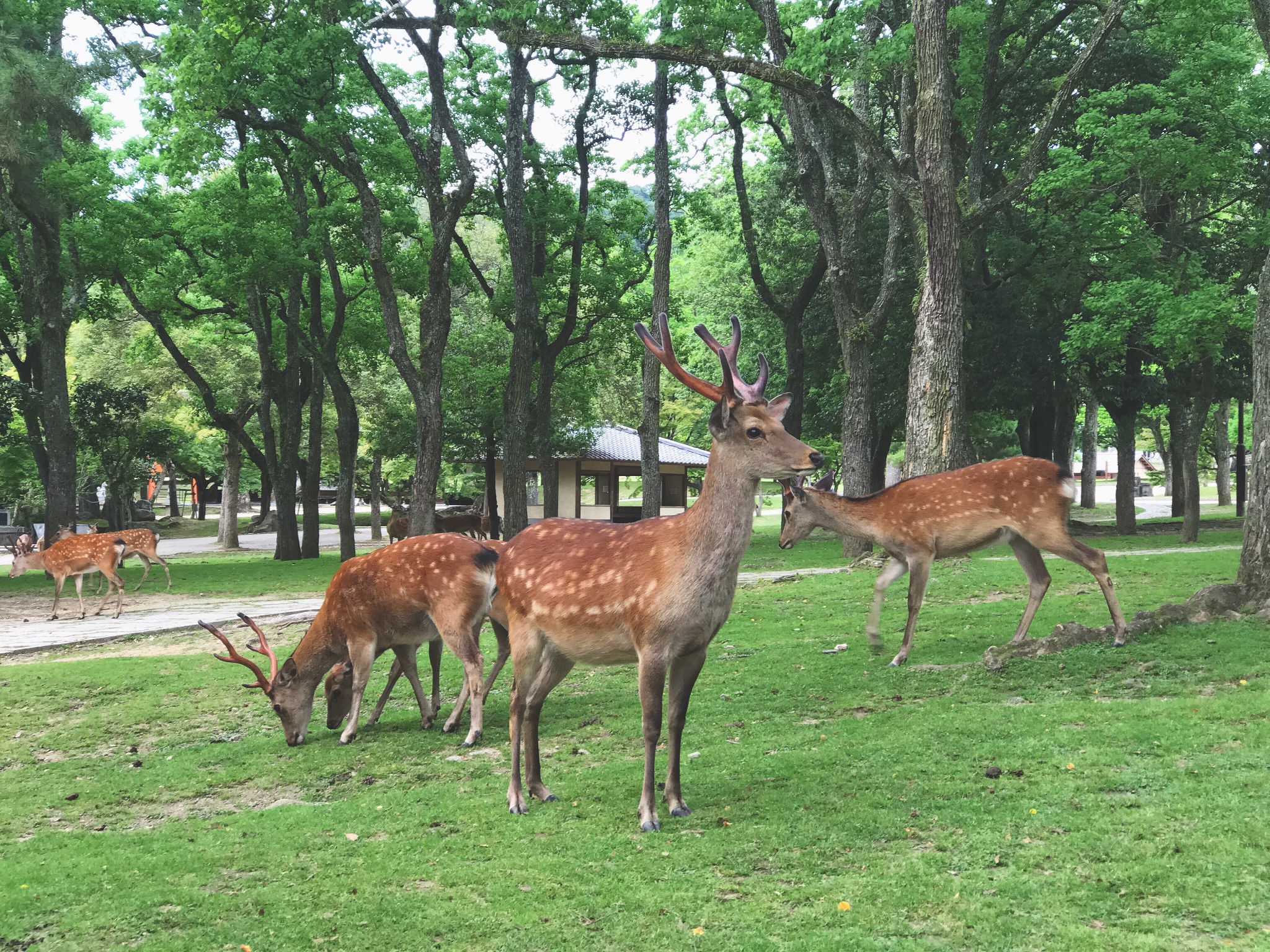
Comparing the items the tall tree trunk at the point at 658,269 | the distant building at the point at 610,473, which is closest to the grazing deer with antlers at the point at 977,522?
the tall tree trunk at the point at 658,269

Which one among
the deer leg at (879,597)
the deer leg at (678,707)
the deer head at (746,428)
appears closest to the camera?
the deer head at (746,428)

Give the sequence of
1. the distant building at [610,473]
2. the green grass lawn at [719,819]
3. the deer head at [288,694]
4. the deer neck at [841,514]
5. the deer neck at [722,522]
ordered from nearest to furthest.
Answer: the green grass lawn at [719,819] < the deer neck at [722,522] < the deer head at [288,694] < the deer neck at [841,514] < the distant building at [610,473]

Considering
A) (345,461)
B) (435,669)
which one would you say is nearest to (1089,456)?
(345,461)

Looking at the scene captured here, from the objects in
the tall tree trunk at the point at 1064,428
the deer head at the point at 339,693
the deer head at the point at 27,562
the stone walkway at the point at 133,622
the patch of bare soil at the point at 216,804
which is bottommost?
the patch of bare soil at the point at 216,804

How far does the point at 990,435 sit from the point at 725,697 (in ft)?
122

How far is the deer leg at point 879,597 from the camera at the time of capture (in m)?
9.78

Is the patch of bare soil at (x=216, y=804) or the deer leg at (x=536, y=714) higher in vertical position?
the deer leg at (x=536, y=714)

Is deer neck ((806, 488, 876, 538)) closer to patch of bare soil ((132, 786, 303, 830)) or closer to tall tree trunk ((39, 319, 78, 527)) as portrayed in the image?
patch of bare soil ((132, 786, 303, 830))

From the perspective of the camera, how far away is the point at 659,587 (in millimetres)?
5410

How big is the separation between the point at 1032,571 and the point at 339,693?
21.6 feet

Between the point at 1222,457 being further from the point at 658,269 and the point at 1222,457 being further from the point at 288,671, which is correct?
the point at 288,671

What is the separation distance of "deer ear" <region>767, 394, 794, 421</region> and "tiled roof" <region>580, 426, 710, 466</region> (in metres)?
36.8

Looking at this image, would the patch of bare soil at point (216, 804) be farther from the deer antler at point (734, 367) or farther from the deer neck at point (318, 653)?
the deer antler at point (734, 367)

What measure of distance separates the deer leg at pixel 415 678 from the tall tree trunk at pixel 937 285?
8.82m
